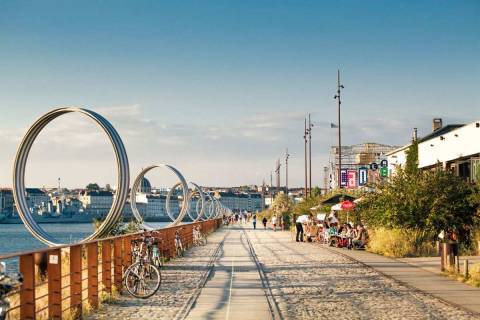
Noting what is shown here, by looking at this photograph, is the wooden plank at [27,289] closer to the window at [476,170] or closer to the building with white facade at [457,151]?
→ the window at [476,170]

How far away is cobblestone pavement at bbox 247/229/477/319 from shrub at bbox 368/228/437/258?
492 centimetres

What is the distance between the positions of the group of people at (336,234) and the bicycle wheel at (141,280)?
18274 mm

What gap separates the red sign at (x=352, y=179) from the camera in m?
86.3

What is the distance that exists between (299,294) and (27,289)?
6.76 m

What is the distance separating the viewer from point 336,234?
3641 cm

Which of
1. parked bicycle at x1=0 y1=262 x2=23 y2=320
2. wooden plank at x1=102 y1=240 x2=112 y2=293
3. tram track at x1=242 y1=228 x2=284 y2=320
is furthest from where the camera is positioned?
wooden plank at x1=102 y1=240 x2=112 y2=293

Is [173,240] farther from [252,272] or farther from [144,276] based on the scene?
[144,276]

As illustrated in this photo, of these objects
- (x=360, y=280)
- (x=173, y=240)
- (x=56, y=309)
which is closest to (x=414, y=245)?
(x=173, y=240)

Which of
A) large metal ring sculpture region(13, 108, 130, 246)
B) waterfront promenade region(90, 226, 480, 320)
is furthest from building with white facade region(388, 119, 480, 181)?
large metal ring sculpture region(13, 108, 130, 246)

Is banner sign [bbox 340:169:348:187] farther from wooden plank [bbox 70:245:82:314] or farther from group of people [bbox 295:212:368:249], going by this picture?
wooden plank [bbox 70:245:82:314]

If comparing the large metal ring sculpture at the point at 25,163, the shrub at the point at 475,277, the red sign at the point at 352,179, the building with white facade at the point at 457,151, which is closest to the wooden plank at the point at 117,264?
the large metal ring sculpture at the point at 25,163

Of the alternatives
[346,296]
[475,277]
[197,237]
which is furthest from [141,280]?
[197,237]

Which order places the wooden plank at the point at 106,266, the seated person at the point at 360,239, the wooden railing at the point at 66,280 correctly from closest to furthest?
Answer: 1. the wooden railing at the point at 66,280
2. the wooden plank at the point at 106,266
3. the seated person at the point at 360,239

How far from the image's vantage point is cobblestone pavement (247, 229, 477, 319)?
12.5 metres
